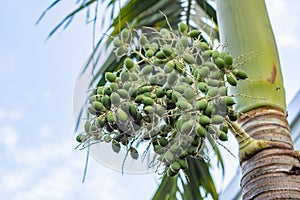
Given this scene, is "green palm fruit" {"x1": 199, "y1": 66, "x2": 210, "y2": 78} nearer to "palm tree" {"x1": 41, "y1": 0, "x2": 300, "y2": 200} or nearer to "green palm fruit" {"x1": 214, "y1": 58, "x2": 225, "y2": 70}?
"green palm fruit" {"x1": 214, "y1": 58, "x2": 225, "y2": 70}

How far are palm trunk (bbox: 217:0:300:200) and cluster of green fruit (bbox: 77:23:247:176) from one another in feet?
0.38

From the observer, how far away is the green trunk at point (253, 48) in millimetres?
926

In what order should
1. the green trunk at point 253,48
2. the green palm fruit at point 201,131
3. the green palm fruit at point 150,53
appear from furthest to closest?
the green trunk at point 253,48
the green palm fruit at point 150,53
the green palm fruit at point 201,131

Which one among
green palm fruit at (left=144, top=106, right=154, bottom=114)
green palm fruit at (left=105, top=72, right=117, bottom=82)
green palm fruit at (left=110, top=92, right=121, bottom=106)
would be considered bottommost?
green palm fruit at (left=144, top=106, right=154, bottom=114)

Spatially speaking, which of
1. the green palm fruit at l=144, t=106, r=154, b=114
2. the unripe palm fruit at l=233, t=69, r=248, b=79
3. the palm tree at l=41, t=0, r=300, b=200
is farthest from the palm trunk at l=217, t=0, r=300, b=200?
the green palm fruit at l=144, t=106, r=154, b=114

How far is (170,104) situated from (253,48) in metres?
0.28

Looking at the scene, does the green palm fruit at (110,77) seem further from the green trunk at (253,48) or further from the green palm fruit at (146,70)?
the green trunk at (253,48)

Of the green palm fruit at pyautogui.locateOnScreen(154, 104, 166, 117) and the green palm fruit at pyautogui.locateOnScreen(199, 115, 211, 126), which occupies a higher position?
the green palm fruit at pyautogui.locateOnScreen(154, 104, 166, 117)

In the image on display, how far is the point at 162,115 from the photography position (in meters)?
0.74

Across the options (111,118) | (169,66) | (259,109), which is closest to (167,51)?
(169,66)

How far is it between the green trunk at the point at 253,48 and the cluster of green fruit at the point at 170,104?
15 cm

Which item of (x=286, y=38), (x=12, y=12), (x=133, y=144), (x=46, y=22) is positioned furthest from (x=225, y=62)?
(x=12, y=12)

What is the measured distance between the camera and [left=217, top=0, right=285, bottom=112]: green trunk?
93 centimetres

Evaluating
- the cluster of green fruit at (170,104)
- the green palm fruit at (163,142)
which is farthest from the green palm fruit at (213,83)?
the green palm fruit at (163,142)
